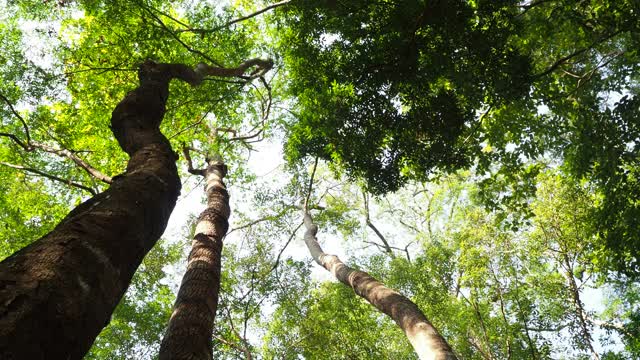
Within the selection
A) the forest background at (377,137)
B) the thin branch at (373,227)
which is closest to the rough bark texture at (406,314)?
the forest background at (377,137)

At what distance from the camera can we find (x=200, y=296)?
3699mm

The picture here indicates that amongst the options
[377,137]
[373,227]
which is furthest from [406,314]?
[373,227]

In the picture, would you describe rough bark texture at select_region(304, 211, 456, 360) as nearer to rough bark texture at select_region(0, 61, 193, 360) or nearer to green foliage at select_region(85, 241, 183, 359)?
rough bark texture at select_region(0, 61, 193, 360)

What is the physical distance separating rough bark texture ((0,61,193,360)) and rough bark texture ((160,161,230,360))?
99 cm

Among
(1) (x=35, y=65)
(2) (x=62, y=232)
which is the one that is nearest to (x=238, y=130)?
(1) (x=35, y=65)

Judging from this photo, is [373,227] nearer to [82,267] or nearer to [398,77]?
[398,77]

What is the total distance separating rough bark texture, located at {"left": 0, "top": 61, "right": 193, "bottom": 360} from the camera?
4.77 ft

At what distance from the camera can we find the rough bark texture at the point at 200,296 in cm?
301

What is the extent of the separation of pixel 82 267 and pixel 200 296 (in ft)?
6.57

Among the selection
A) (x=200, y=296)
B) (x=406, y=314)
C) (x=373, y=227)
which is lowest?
(x=200, y=296)

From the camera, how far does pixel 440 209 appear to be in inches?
893

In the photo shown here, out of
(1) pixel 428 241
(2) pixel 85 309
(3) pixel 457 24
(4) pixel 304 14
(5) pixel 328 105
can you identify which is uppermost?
(1) pixel 428 241

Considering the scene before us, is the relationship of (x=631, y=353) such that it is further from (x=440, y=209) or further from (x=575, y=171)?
(x=440, y=209)

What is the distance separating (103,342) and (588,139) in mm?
16160
